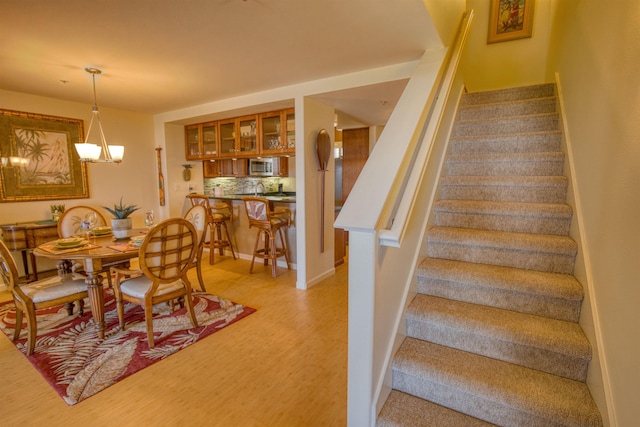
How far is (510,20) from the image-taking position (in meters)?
3.60

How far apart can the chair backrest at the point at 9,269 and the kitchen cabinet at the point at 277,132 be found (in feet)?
8.69

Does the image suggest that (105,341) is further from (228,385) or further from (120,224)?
(228,385)

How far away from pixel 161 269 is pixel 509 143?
2962 mm

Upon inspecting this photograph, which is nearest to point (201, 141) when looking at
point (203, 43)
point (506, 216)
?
point (203, 43)

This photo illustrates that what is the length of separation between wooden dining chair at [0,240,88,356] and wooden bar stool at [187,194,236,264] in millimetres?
1898

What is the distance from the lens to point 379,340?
1324mm

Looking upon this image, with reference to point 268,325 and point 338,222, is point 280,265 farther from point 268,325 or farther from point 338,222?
point 338,222

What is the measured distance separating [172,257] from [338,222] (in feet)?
5.47

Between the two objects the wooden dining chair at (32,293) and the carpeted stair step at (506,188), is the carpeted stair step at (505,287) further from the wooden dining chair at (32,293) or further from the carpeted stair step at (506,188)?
the wooden dining chair at (32,293)

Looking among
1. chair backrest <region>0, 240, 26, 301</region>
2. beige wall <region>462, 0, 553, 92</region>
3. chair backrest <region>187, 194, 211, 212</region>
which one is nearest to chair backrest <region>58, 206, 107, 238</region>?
chair backrest <region>0, 240, 26, 301</region>

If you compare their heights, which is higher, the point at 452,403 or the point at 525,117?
the point at 525,117

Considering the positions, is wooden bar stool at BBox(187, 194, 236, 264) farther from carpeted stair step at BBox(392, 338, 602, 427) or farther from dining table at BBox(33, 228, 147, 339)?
carpeted stair step at BBox(392, 338, 602, 427)

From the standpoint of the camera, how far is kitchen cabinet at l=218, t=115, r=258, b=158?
4.07 m

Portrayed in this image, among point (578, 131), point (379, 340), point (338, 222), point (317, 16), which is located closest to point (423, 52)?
point (317, 16)
